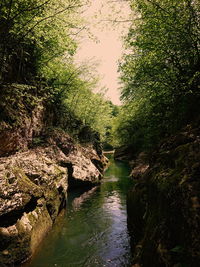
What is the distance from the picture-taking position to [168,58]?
459 inches

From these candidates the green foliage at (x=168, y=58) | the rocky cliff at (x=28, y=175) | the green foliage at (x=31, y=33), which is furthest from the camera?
the green foliage at (x=168, y=58)

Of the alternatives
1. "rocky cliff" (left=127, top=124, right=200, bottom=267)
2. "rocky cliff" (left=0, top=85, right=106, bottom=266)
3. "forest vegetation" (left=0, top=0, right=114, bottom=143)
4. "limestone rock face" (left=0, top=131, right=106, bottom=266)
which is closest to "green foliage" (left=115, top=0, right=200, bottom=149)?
"forest vegetation" (left=0, top=0, right=114, bottom=143)

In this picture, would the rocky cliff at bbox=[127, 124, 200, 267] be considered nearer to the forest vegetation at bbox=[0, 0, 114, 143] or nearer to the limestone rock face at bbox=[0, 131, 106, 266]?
the limestone rock face at bbox=[0, 131, 106, 266]

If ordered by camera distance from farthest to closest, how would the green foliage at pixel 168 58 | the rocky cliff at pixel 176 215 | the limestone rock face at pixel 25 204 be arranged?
the green foliage at pixel 168 58
the limestone rock face at pixel 25 204
the rocky cliff at pixel 176 215

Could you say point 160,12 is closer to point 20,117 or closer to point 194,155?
point 194,155

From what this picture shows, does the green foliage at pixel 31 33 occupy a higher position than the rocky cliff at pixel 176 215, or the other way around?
the green foliage at pixel 31 33

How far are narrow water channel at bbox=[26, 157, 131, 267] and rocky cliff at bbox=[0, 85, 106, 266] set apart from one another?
58 centimetres

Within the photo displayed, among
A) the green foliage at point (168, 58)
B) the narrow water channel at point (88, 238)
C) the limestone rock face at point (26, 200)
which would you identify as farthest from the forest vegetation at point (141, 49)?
the narrow water channel at point (88, 238)

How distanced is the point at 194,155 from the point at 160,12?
785 centimetres

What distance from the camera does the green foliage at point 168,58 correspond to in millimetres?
9125

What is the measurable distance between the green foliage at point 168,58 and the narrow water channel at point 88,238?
681 cm

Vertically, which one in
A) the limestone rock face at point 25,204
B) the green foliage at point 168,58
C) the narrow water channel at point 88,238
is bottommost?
the narrow water channel at point 88,238

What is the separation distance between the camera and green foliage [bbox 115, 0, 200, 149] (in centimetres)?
912

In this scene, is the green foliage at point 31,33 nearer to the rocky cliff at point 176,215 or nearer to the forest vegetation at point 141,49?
the forest vegetation at point 141,49
